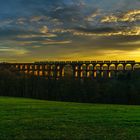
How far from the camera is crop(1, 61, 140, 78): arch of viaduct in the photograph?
2844 inches

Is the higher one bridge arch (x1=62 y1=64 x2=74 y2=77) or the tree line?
bridge arch (x1=62 y1=64 x2=74 y2=77)

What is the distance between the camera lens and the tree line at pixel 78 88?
51.3 meters

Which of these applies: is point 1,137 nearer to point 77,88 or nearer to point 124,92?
point 124,92

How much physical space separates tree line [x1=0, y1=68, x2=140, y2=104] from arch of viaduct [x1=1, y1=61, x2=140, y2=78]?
4.47 metres

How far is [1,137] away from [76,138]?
1.83 meters

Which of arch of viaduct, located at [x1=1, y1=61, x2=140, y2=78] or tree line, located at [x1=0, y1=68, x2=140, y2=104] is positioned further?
arch of viaduct, located at [x1=1, y1=61, x2=140, y2=78]

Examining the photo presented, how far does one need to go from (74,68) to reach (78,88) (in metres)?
22.4

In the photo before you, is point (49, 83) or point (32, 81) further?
point (32, 81)

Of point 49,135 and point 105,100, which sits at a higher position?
point 49,135

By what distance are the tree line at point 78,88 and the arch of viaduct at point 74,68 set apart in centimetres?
447

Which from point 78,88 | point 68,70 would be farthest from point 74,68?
point 78,88

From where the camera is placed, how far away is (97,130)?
9.65 metres

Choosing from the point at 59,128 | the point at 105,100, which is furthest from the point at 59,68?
the point at 59,128

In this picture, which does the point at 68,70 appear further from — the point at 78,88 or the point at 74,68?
the point at 78,88
